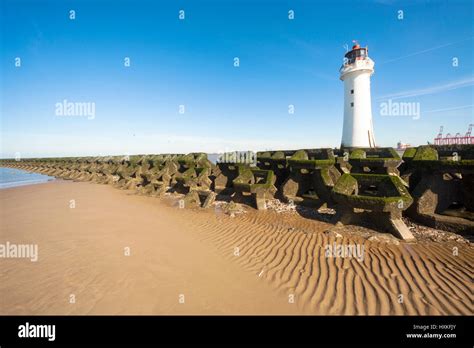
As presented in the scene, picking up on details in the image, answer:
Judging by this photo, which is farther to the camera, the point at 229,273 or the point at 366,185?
the point at 366,185

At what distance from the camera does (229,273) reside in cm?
544

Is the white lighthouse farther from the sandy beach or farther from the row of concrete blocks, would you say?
the sandy beach

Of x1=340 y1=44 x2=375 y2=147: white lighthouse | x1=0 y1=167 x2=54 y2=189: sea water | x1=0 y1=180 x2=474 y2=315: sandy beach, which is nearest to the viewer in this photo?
x1=0 y1=180 x2=474 y2=315: sandy beach

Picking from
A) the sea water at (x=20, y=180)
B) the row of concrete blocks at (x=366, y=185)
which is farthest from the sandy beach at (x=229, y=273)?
the sea water at (x=20, y=180)

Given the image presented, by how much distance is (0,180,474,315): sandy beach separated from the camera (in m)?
4.14

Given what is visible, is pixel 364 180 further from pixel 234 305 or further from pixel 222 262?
pixel 234 305

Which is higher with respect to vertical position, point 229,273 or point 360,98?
point 360,98

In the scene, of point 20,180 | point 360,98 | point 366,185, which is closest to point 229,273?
point 366,185

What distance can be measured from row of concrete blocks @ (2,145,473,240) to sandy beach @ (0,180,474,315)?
3.38ft

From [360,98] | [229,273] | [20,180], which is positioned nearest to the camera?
[229,273]

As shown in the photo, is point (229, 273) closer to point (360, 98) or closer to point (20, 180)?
point (360, 98)

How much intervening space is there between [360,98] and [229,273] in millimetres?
32303

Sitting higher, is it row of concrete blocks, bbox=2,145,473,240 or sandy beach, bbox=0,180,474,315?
row of concrete blocks, bbox=2,145,473,240

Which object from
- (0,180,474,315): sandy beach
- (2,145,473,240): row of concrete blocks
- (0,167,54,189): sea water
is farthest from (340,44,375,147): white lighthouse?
(0,167,54,189): sea water
